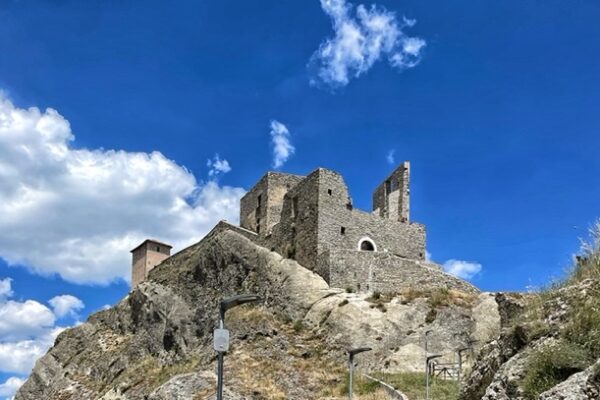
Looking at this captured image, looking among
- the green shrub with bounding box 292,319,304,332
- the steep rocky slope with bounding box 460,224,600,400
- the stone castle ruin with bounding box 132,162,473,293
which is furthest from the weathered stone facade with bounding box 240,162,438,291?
the steep rocky slope with bounding box 460,224,600,400

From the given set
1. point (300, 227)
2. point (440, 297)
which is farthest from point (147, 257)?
point (440, 297)

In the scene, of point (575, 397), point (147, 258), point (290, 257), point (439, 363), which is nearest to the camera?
point (575, 397)

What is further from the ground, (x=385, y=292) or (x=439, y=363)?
(x=385, y=292)

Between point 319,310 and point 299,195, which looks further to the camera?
point 299,195

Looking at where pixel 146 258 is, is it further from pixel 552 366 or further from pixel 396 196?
pixel 552 366

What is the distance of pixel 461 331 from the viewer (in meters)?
29.8

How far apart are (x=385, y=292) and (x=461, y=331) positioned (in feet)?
15.5

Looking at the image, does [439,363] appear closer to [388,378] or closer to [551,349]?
[388,378]

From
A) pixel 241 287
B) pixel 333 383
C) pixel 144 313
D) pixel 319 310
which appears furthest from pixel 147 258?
pixel 333 383

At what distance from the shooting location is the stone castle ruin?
33.8m

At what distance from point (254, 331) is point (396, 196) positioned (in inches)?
551

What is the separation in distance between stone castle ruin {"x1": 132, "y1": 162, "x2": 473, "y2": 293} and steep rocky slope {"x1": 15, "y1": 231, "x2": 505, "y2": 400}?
1.03 meters

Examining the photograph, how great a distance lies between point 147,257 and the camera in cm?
5722

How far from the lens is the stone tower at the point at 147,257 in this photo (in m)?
57.3
